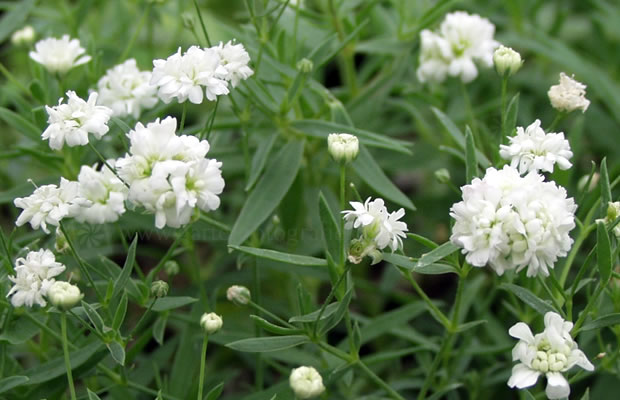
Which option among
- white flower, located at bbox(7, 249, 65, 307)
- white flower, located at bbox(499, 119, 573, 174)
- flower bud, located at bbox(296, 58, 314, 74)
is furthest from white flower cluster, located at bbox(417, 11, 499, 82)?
white flower, located at bbox(7, 249, 65, 307)

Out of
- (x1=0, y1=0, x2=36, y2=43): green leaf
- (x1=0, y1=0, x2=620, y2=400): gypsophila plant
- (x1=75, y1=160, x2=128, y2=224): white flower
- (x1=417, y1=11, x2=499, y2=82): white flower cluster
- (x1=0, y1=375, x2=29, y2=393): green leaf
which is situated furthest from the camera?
(x1=0, y1=0, x2=36, y2=43): green leaf

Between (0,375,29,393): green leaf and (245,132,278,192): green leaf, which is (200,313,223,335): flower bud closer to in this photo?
(0,375,29,393): green leaf

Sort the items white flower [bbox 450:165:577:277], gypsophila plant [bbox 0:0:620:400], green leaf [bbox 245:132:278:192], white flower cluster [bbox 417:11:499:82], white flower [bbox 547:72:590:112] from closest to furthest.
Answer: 1. white flower [bbox 450:165:577:277]
2. gypsophila plant [bbox 0:0:620:400]
3. white flower [bbox 547:72:590:112]
4. green leaf [bbox 245:132:278:192]
5. white flower cluster [bbox 417:11:499:82]

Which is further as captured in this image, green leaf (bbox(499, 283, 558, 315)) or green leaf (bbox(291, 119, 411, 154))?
green leaf (bbox(291, 119, 411, 154))

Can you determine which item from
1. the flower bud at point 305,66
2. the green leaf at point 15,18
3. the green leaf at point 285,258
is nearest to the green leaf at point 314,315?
the green leaf at point 285,258

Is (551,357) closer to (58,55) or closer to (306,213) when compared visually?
(306,213)

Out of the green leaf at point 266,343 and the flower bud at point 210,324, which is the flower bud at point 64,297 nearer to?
the flower bud at point 210,324

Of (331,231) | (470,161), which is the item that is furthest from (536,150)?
(331,231)
